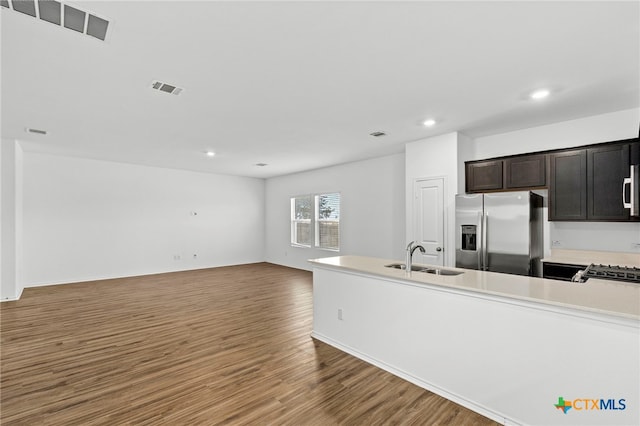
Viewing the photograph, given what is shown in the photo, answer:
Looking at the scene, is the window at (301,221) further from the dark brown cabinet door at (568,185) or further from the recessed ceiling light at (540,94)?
the recessed ceiling light at (540,94)

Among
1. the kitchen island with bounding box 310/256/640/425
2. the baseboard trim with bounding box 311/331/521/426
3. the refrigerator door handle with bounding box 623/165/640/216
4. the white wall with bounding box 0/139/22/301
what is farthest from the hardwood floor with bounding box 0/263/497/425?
the refrigerator door handle with bounding box 623/165/640/216

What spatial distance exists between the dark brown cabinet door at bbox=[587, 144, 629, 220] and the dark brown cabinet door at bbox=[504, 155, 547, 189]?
1.54 ft

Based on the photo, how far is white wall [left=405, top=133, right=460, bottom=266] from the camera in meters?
4.40

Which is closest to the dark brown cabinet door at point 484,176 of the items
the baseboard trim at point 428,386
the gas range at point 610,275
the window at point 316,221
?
the gas range at point 610,275

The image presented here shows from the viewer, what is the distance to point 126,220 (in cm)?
720

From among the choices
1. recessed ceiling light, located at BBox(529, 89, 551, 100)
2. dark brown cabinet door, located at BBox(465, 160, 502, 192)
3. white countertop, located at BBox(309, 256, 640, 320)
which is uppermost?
recessed ceiling light, located at BBox(529, 89, 551, 100)

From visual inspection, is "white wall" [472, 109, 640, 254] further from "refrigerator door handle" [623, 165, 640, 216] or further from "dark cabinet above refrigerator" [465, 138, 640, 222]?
"refrigerator door handle" [623, 165, 640, 216]

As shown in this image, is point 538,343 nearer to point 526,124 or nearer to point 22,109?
point 526,124

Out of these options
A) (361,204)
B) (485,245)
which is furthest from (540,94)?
(361,204)

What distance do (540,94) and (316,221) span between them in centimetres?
570

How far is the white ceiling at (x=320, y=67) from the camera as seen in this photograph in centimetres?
189

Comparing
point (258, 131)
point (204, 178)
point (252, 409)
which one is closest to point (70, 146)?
point (204, 178)

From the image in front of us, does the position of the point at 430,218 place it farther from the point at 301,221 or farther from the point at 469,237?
the point at 301,221

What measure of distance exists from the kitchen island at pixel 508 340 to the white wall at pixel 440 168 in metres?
1.88
